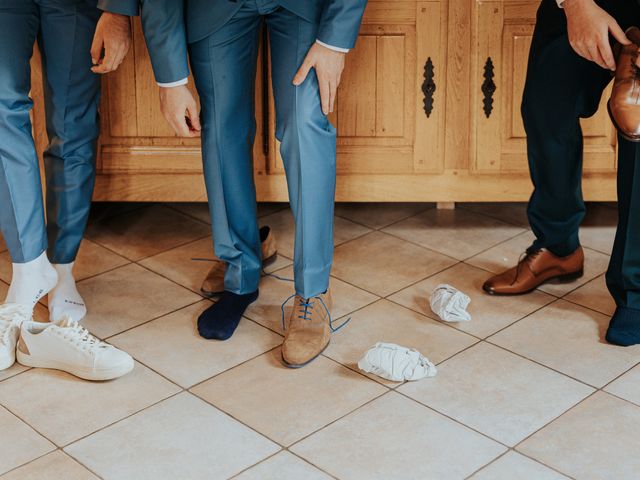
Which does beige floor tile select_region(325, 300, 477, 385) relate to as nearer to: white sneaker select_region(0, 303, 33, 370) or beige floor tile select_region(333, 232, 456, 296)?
beige floor tile select_region(333, 232, 456, 296)

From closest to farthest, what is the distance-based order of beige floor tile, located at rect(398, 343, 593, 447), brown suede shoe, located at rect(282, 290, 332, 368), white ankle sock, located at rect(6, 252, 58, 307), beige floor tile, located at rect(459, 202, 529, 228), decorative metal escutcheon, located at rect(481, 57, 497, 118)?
beige floor tile, located at rect(398, 343, 593, 447)
brown suede shoe, located at rect(282, 290, 332, 368)
white ankle sock, located at rect(6, 252, 58, 307)
decorative metal escutcheon, located at rect(481, 57, 497, 118)
beige floor tile, located at rect(459, 202, 529, 228)

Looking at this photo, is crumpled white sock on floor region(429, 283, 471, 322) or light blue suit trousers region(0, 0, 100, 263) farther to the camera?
crumpled white sock on floor region(429, 283, 471, 322)

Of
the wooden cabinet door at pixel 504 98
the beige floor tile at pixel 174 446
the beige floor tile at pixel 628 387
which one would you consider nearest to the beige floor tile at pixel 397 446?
the beige floor tile at pixel 174 446

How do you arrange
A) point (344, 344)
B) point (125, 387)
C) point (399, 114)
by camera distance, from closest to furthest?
point (125, 387) < point (344, 344) < point (399, 114)

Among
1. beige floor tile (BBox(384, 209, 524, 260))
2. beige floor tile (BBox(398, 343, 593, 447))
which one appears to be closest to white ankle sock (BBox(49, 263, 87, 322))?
beige floor tile (BBox(398, 343, 593, 447))

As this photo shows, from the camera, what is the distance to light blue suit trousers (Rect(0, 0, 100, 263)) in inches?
84.4

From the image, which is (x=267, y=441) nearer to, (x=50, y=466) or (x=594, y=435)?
(x=50, y=466)

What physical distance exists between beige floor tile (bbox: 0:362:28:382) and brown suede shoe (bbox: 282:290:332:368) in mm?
569

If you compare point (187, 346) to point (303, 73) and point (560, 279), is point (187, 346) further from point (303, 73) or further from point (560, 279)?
point (560, 279)

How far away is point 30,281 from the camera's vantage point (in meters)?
2.26

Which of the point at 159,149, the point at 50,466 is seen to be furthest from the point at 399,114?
the point at 50,466

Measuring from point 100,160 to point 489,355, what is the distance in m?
1.27

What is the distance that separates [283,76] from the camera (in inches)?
82.8

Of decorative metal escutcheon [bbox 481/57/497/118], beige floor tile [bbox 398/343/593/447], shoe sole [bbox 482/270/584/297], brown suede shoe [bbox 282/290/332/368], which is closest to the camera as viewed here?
beige floor tile [bbox 398/343/593/447]
